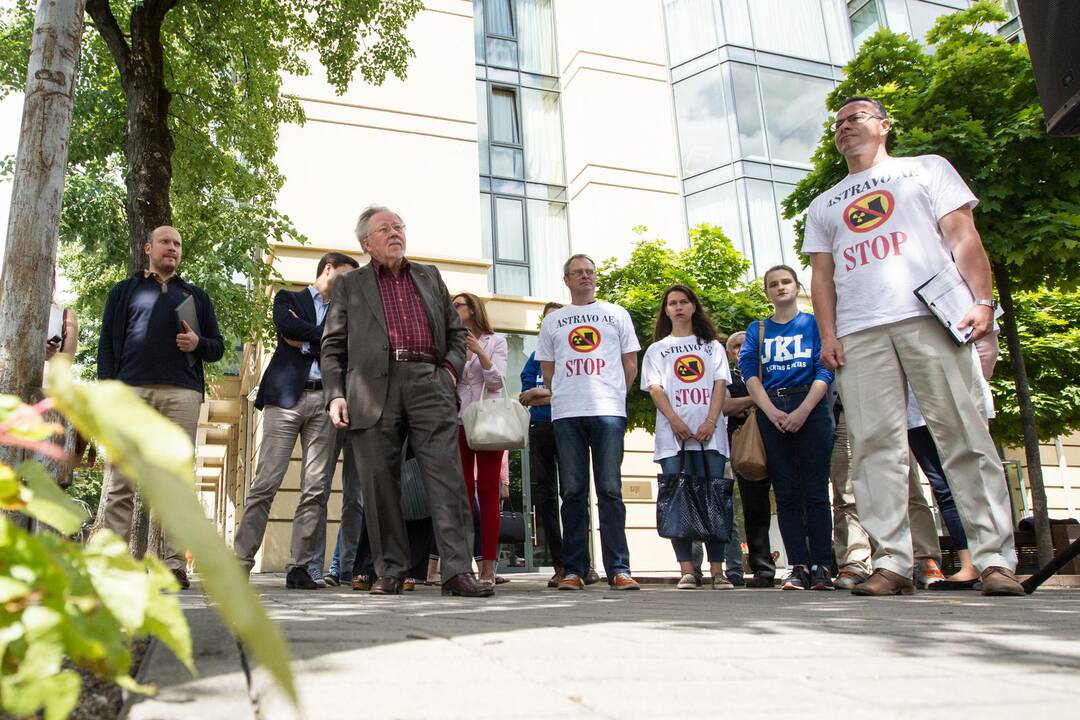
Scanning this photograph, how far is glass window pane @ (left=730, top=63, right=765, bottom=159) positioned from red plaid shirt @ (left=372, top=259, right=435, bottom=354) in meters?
15.4

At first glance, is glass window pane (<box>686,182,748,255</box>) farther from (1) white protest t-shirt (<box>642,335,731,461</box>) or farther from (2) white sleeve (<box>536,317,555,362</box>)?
(2) white sleeve (<box>536,317,555,362</box>)

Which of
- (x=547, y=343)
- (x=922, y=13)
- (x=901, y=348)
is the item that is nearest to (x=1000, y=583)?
(x=901, y=348)

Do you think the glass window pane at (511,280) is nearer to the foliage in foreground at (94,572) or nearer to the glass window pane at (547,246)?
the glass window pane at (547,246)

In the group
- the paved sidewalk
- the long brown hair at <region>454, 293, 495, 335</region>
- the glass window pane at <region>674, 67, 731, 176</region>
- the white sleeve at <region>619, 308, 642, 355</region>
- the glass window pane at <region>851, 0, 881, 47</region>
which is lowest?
the paved sidewalk

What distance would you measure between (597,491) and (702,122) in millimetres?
15226

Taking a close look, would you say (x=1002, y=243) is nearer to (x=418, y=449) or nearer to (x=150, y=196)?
(x=418, y=449)

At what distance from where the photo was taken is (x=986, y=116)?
916cm

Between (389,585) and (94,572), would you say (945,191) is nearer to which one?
(389,585)

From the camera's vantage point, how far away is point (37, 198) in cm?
401

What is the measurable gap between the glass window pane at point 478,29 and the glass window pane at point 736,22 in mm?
5213

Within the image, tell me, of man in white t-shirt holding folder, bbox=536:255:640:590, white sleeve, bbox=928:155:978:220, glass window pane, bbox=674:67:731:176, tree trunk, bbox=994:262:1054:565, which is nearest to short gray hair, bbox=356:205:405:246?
man in white t-shirt holding folder, bbox=536:255:640:590

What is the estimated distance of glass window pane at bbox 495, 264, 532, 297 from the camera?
59.5ft

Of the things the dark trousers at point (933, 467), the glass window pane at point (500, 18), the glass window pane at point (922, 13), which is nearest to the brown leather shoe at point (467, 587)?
the dark trousers at point (933, 467)

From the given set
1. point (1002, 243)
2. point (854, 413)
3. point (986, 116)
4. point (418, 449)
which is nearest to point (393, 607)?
point (418, 449)
